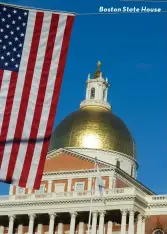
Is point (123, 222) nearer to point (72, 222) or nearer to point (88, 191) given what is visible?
point (88, 191)

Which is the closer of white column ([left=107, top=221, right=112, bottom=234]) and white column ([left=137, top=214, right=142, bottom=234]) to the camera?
white column ([left=137, top=214, right=142, bottom=234])

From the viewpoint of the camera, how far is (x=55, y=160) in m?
74.8

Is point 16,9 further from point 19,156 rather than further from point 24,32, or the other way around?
point 19,156

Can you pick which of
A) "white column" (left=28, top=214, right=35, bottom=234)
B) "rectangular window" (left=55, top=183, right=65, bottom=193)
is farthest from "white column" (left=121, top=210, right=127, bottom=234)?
"white column" (left=28, top=214, right=35, bottom=234)

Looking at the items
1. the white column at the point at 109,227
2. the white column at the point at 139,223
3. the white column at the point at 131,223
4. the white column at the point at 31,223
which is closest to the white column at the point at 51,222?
the white column at the point at 31,223

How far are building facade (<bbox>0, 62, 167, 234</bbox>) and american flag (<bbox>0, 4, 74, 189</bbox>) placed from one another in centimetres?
4768

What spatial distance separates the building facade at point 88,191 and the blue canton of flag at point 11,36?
47.8 meters

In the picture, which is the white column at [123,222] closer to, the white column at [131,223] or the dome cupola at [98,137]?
the white column at [131,223]

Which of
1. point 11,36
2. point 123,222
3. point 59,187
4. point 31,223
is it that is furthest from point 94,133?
point 11,36

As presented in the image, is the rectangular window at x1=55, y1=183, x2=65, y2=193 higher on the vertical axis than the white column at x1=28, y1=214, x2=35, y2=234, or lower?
higher

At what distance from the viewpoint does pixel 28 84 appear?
55.4 feet

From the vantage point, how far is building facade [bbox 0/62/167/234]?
2689 inches

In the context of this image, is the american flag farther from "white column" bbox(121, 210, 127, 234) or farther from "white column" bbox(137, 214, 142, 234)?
"white column" bbox(137, 214, 142, 234)

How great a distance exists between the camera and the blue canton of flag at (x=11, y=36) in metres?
16.8
